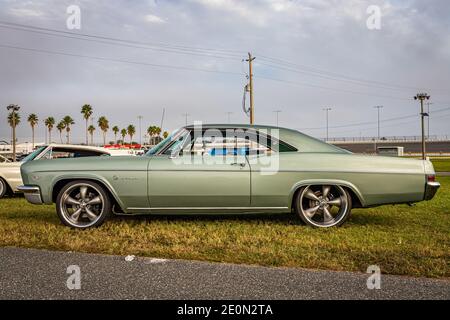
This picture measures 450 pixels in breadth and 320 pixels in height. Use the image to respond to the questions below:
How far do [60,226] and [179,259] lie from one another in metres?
2.44

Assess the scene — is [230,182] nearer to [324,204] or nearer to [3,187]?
[324,204]

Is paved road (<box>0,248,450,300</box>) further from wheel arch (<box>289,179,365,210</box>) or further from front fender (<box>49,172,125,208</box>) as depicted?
wheel arch (<box>289,179,365,210</box>)

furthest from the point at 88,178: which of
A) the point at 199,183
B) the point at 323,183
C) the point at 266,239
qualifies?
the point at 323,183

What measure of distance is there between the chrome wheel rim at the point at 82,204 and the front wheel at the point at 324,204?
2666 mm

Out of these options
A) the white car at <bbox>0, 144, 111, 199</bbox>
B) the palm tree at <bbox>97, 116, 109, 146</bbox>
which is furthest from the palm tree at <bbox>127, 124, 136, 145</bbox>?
the white car at <bbox>0, 144, 111, 199</bbox>

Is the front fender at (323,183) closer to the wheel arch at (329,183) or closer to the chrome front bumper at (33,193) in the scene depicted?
the wheel arch at (329,183)

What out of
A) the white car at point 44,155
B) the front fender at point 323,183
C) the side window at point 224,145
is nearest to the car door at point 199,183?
the side window at point 224,145

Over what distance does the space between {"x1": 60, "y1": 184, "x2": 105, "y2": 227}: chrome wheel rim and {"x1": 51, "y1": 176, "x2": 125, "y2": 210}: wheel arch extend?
0.10 meters

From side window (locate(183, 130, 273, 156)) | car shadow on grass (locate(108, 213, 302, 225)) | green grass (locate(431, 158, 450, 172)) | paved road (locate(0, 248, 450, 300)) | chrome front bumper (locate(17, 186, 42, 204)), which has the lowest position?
green grass (locate(431, 158, 450, 172))

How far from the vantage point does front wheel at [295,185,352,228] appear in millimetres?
5238

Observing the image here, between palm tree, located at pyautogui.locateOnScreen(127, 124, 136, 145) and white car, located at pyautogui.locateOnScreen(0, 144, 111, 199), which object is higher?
palm tree, located at pyautogui.locateOnScreen(127, 124, 136, 145)

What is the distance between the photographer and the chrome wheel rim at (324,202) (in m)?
5.25

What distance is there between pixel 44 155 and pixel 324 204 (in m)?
6.28
